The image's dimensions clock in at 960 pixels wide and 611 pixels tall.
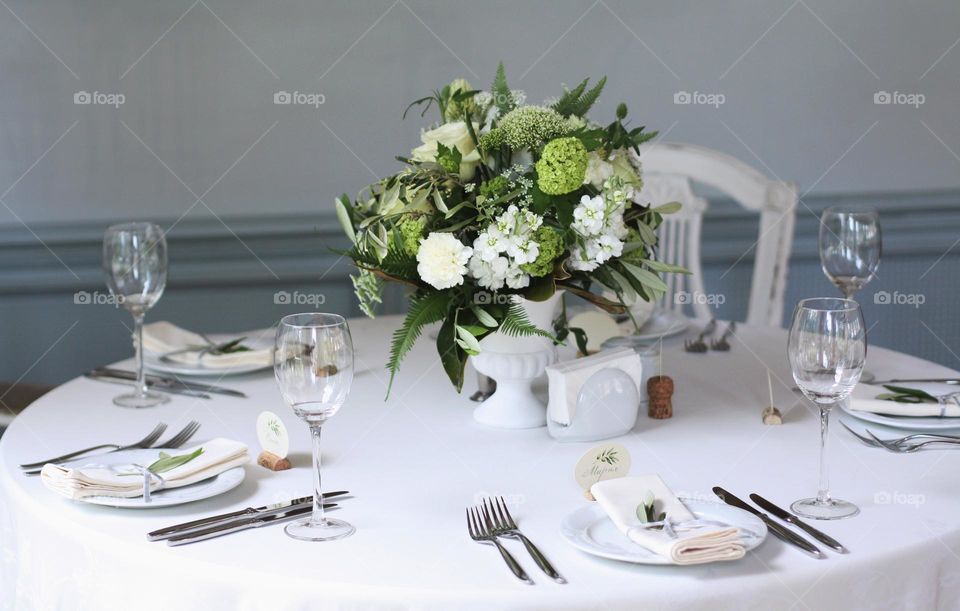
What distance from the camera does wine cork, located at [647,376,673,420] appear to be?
5.07 feet

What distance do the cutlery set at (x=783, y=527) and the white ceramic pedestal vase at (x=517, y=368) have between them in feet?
1.15

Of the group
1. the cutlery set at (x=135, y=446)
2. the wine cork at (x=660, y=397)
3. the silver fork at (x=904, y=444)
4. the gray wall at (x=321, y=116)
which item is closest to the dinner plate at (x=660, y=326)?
the wine cork at (x=660, y=397)

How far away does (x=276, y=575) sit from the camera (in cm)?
104

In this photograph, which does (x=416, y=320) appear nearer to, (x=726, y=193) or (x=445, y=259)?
(x=445, y=259)

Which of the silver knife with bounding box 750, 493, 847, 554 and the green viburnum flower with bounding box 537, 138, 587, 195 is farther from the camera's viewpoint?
the green viburnum flower with bounding box 537, 138, 587, 195

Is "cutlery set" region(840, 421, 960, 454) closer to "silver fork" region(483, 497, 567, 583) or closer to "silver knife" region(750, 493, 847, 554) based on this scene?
"silver knife" region(750, 493, 847, 554)

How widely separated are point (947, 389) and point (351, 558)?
3.32ft

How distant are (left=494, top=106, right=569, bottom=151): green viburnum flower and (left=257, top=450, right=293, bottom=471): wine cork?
1.72ft

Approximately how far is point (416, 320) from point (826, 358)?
1.70 feet

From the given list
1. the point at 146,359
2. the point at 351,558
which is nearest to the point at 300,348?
the point at 351,558

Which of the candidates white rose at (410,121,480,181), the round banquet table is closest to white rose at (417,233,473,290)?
white rose at (410,121,480,181)

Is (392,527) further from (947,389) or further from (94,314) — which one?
(94,314)

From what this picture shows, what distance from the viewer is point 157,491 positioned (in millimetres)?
1247

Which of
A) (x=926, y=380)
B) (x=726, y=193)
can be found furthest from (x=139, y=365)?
(x=726, y=193)
